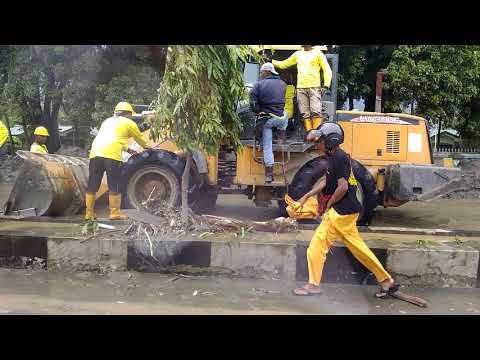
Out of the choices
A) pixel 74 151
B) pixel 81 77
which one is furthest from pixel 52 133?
pixel 81 77

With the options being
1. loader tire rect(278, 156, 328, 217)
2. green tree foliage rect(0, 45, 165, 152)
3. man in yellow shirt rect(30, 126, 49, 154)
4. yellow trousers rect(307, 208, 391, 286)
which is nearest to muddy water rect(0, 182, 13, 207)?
man in yellow shirt rect(30, 126, 49, 154)

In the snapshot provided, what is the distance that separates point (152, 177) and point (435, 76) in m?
9.34

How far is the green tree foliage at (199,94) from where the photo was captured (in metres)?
5.20

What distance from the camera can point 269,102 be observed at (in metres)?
6.70

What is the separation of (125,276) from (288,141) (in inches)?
125

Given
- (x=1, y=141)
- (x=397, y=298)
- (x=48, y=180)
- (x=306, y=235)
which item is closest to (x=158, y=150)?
(x=48, y=180)

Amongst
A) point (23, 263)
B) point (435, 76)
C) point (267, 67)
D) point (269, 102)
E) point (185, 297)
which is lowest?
point (185, 297)

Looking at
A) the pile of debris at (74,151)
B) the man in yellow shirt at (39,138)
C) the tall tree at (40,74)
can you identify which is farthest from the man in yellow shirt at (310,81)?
the pile of debris at (74,151)

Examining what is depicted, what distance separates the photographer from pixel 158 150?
718cm

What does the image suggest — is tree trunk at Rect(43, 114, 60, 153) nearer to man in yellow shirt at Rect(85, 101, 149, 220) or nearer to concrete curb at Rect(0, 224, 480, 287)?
man in yellow shirt at Rect(85, 101, 149, 220)

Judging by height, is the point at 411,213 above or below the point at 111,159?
below

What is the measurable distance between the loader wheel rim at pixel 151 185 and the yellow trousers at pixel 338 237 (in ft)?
9.69

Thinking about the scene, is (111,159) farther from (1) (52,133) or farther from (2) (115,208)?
(1) (52,133)

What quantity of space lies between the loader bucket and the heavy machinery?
0.01 m
